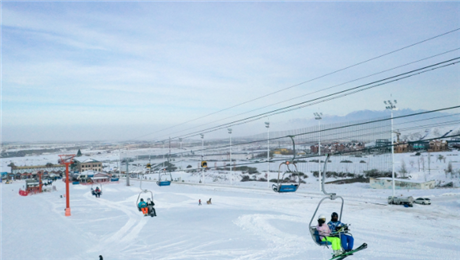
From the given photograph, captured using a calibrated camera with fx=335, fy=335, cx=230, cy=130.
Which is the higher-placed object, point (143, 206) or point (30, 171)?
point (143, 206)

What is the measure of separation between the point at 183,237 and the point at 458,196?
85.5 feet

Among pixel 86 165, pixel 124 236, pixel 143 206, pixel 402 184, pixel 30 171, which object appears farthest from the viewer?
pixel 86 165

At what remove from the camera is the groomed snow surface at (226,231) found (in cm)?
1507

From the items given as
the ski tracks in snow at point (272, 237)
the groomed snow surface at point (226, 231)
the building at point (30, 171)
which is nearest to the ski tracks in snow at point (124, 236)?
the groomed snow surface at point (226, 231)

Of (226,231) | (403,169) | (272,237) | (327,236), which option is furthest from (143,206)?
(403,169)

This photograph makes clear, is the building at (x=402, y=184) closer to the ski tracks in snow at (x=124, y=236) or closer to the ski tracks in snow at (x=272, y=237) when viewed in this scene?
the ski tracks in snow at (x=272, y=237)

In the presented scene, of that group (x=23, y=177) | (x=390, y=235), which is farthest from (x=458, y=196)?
A: (x=23, y=177)

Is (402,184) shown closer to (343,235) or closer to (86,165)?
(343,235)

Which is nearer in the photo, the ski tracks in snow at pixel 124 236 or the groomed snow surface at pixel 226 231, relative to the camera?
the groomed snow surface at pixel 226 231

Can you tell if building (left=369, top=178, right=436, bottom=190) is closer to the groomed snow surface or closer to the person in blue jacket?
the groomed snow surface

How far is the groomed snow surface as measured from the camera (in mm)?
15067

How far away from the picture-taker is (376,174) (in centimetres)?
4884

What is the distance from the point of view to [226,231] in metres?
19.1

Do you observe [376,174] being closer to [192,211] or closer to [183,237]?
[192,211]
